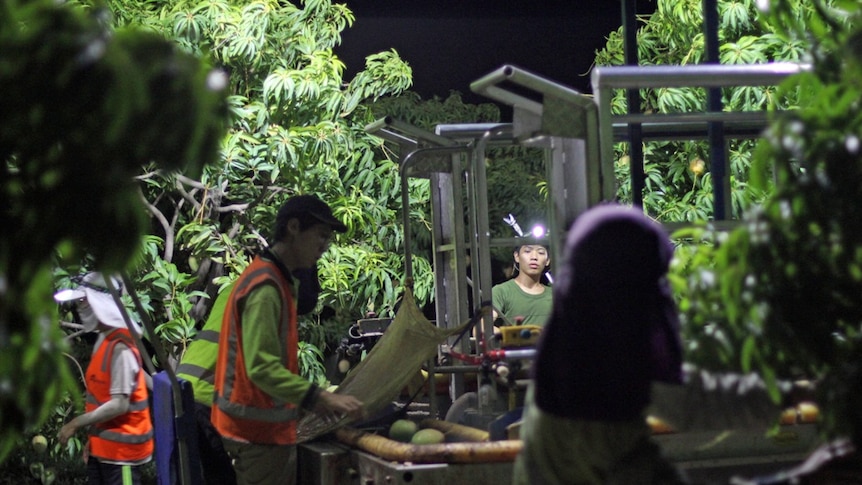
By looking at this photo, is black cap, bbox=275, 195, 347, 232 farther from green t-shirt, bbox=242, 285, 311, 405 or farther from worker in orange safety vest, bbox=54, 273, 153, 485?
worker in orange safety vest, bbox=54, 273, 153, 485

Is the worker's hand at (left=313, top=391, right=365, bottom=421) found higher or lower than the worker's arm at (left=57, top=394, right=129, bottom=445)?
higher

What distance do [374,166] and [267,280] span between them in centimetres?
473

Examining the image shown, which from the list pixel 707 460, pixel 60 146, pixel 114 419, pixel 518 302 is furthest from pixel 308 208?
pixel 518 302

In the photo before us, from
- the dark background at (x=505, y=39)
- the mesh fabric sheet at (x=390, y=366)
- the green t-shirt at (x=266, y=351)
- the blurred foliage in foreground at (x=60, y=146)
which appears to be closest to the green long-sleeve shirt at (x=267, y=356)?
the green t-shirt at (x=266, y=351)

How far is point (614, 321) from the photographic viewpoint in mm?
2385

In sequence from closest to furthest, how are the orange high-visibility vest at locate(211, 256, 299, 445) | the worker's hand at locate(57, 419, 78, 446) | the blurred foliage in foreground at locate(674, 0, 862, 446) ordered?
the blurred foliage in foreground at locate(674, 0, 862, 446), the orange high-visibility vest at locate(211, 256, 299, 445), the worker's hand at locate(57, 419, 78, 446)

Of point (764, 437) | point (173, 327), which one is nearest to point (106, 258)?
point (764, 437)

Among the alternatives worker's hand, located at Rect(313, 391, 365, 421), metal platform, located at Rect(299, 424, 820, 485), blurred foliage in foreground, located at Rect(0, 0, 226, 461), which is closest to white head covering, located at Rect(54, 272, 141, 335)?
worker's hand, located at Rect(313, 391, 365, 421)

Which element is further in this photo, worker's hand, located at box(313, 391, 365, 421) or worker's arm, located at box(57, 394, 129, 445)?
worker's arm, located at box(57, 394, 129, 445)

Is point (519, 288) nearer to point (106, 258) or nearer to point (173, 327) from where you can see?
point (173, 327)

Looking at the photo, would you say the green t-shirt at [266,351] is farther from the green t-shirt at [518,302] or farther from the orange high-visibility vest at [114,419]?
the green t-shirt at [518,302]

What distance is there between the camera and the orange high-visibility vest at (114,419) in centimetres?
562

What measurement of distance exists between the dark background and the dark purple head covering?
8.90 metres

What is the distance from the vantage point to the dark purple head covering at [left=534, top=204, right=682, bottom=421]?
2396mm
